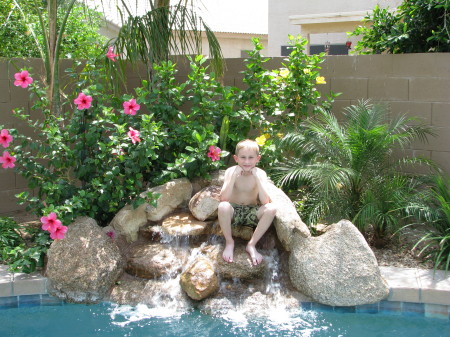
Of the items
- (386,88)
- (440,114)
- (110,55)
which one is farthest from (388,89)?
(110,55)

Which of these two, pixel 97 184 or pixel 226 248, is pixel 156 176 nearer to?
pixel 97 184

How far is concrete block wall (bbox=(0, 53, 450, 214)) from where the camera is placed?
5.59m

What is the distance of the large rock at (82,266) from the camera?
4434mm

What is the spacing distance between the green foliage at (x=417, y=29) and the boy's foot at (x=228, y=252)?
312 cm

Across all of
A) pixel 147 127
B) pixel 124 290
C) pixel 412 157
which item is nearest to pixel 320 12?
pixel 412 157

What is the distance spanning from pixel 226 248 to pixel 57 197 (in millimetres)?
1638

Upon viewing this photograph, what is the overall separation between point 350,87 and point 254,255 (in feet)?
8.61

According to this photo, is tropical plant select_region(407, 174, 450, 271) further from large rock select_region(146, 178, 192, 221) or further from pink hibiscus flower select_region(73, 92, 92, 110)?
pink hibiscus flower select_region(73, 92, 92, 110)

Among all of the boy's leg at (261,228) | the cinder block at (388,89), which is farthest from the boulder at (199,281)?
the cinder block at (388,89)

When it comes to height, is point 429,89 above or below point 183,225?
above

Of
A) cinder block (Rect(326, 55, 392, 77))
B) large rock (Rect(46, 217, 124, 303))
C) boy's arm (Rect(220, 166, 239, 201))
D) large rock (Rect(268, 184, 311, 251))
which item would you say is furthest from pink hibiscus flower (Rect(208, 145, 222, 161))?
cinder block (Rect(326, 55, 392, 77))

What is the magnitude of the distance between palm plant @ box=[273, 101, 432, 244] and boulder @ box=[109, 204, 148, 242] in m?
1.40

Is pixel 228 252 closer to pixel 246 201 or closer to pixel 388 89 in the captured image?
pixel 246 201

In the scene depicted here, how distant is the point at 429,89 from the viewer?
5648mm
